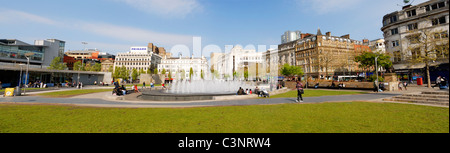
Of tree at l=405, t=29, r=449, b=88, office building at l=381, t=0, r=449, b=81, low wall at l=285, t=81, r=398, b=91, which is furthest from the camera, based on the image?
office building at l=381, t=0, r=449, b=81

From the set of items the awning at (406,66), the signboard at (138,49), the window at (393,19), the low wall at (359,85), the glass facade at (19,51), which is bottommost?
the low wall at (359,85)

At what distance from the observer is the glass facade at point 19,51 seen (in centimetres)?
6099

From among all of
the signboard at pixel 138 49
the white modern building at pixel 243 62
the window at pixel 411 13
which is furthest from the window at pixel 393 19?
the signboard at pixel 138 49

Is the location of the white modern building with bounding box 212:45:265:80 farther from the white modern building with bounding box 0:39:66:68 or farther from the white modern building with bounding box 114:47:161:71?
the white modern building with bounding box 0:39:66:68

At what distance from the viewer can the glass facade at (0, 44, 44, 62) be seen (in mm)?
60987

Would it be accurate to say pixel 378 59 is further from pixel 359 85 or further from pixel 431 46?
pixel 359 85

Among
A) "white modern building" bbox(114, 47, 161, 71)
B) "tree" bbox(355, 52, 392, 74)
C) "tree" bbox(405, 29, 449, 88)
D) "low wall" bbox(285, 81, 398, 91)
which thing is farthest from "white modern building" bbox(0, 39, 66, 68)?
"tree" bbox(355, 52, 392, 74)

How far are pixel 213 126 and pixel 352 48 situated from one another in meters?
83.2

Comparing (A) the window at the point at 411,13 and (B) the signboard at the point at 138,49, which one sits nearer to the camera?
(A) the window at the point at 411,13

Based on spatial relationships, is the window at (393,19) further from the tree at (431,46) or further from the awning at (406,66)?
the tree at (431,46)

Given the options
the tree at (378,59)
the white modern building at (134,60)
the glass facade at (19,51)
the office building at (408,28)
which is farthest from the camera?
the white modern building at (134,60)

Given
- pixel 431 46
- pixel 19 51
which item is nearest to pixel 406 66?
pixel 431 46

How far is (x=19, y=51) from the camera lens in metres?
65.4
